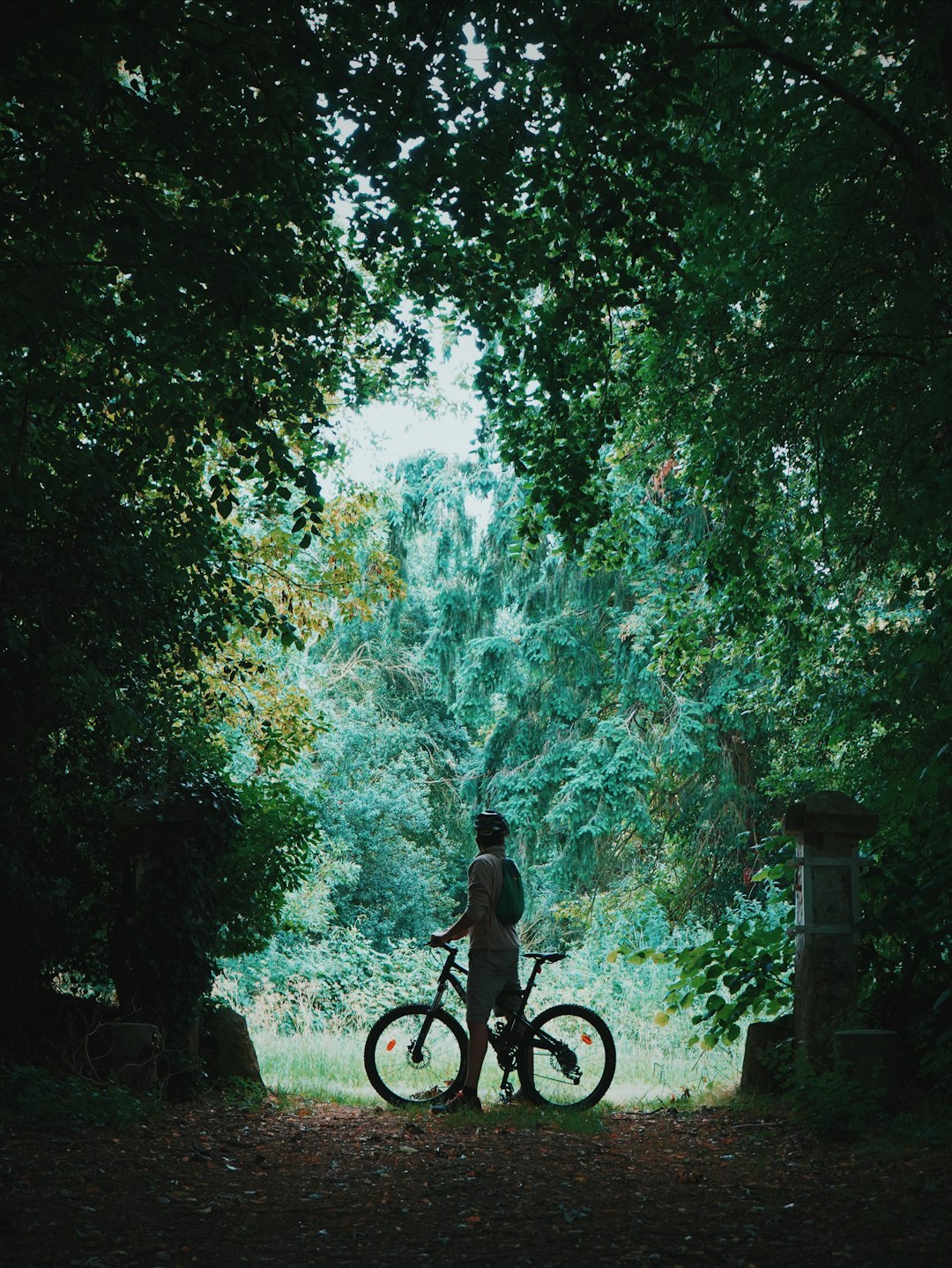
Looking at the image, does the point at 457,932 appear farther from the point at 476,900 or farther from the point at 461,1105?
the point at 461,1105

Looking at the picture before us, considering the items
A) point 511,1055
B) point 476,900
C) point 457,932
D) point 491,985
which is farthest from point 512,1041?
point 476,900

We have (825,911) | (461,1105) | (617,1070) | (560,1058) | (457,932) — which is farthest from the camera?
(617,1070)

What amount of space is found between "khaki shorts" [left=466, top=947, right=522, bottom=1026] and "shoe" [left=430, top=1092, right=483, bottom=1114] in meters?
0.40

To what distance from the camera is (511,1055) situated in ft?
23.3

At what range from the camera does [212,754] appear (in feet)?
26.6

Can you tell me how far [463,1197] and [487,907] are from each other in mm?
2407

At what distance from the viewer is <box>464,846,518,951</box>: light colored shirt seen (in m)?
6.91

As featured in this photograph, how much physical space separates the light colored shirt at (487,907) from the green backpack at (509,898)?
0.08ft

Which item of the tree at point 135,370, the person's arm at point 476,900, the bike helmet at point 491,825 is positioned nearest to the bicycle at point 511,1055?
the person's arm at point 476,900

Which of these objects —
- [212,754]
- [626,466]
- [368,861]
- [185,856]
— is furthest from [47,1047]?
[368,861]

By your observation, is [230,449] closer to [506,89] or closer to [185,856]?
[185,856]

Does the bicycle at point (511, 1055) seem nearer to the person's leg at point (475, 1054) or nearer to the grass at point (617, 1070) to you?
the person's leg at point (475, 1054)

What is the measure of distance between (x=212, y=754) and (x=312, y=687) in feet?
42.2

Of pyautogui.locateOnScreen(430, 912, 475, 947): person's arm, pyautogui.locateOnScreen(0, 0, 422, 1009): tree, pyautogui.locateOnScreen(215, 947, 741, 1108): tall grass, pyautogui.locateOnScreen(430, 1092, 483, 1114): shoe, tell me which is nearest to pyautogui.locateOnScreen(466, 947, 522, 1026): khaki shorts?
pyautogui.locateOnScreen(430, 912, 475, 947): person's arm
